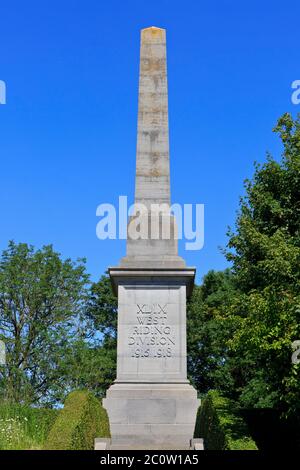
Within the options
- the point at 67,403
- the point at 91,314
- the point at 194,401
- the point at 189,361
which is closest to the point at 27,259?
the point at 91,314

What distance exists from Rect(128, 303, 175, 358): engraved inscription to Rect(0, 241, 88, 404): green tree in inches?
716

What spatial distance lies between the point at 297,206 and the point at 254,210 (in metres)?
2.11

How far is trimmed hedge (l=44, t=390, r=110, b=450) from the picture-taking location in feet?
29.1

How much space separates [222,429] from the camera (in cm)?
1138

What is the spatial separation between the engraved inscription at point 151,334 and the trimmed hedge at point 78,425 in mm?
2595

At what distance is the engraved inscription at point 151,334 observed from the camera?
1560 centimetres

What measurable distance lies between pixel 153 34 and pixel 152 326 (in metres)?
9.88

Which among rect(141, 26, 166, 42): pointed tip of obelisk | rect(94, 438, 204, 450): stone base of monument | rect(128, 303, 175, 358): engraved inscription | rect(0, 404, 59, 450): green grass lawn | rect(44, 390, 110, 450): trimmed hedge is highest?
rect(141, 26, 166, 42): pointed tip of obelisk

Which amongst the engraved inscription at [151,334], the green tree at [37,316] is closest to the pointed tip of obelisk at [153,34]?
the engraved inscription at [151,334]

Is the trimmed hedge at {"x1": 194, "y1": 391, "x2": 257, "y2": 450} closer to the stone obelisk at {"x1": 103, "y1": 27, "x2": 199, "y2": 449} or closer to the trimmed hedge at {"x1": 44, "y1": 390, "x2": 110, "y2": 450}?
the stone obelisk at {"x1": 103, "y1": 27, "x2": 199, "y2": 449}

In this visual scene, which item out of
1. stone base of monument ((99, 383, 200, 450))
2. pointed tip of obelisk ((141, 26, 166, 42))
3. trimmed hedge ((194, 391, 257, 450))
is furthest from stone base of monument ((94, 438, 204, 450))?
pointed tip of obelisk ((141, 26, 166, 42))

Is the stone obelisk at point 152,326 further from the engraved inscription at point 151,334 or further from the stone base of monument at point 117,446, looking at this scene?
the stone base of monument at point 117,446

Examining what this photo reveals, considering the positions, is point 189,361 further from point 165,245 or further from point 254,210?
point 165,245

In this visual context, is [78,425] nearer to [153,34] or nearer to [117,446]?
[117,446]
